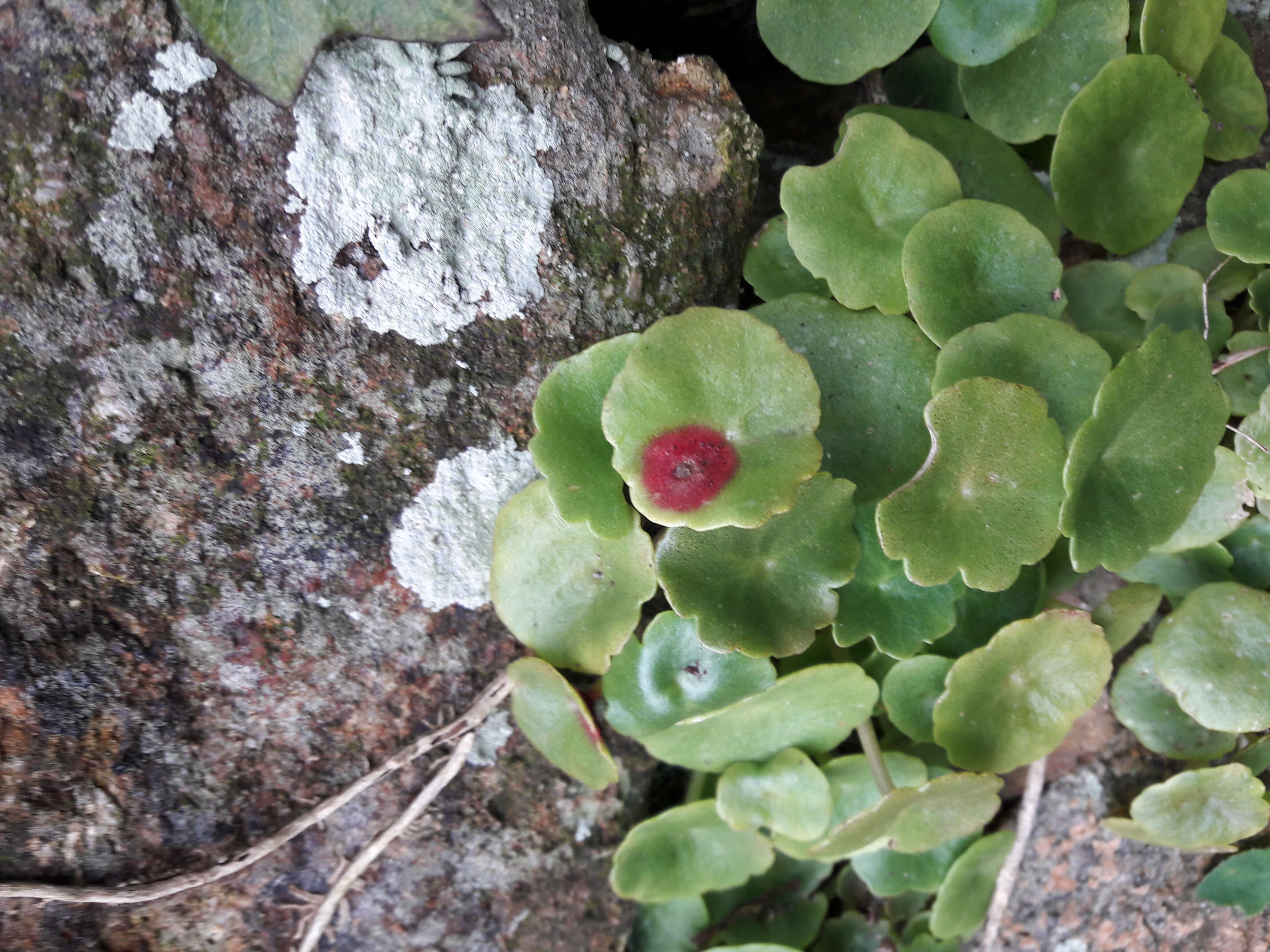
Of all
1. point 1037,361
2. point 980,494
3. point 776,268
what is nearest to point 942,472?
point 980,494

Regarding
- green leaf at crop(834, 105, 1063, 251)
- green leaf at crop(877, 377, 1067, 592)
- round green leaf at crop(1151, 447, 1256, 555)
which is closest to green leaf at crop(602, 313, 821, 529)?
green leaf at crop(877, 377, 1067, 592)

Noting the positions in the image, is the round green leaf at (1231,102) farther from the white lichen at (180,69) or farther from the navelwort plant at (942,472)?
the white lichen at (180,69)

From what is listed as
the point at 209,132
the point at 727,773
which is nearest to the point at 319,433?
the point at 209,132

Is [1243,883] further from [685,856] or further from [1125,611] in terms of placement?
[685,856]

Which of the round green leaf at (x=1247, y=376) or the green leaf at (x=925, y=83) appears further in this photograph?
the green leaf at (x=925, y=83)

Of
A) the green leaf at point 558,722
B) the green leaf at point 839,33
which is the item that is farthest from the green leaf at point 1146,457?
the green leaf at point 558,722

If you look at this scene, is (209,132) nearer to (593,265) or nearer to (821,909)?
(593,265)
